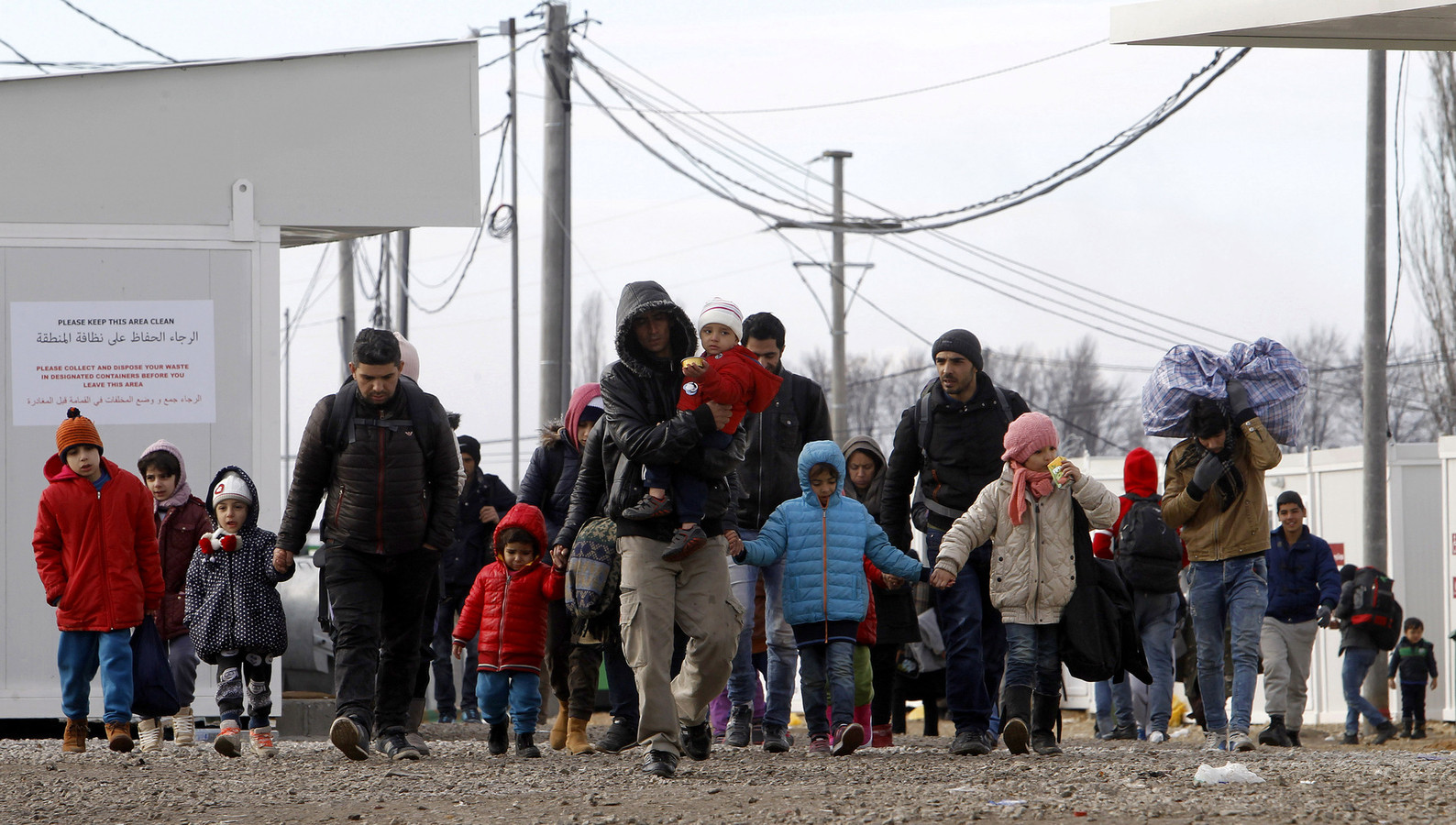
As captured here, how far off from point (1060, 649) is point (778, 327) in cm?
205

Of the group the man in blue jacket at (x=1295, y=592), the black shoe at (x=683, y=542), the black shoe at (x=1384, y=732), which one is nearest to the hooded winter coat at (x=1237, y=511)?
the black shoe at (x=683, y=542)

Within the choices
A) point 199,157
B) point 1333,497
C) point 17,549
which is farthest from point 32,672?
point 1333,497

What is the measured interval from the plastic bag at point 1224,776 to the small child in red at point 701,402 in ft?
6.50

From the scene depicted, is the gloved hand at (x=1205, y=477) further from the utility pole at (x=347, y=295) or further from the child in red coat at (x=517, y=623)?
the utility pole at (x=347, y=295)

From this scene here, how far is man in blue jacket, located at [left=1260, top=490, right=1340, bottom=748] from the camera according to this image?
1141cm

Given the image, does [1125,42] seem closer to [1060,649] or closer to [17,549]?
[1060,649]

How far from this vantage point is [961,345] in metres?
8.00

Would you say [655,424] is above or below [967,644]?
above

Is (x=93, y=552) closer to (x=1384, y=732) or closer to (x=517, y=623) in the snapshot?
(x=517, y=623)

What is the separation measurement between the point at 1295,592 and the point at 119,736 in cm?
741

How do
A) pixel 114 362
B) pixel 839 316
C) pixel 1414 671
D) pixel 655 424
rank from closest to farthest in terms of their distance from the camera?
pixel 655 424, pixel 114 362, pixel 1414 671, pixel 839 316

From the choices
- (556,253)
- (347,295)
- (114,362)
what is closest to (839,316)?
(347,295)

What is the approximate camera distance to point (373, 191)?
31.7 feet

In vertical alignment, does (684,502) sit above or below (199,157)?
below
